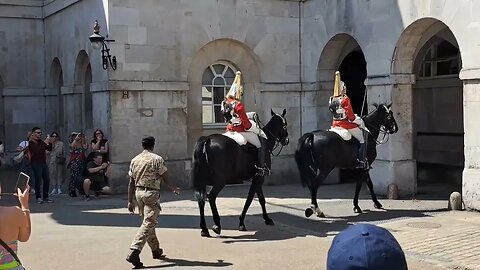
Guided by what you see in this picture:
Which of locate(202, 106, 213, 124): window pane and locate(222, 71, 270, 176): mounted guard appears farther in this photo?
locate(202, 106, 213, 124): window pane

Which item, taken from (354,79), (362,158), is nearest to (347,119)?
(362,158)

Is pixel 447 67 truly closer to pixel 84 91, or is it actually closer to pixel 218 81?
pixel 218 81

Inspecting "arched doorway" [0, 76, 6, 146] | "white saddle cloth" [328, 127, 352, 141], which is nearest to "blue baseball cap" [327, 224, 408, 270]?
"white saddle cloth" [328, 127, 352, 141]

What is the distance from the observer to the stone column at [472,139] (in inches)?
453

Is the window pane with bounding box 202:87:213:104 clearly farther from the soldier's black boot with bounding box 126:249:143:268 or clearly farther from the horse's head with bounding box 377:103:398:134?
the soldier's black boot with bounding box 126:249:143:268

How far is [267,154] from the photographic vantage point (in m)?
10.6

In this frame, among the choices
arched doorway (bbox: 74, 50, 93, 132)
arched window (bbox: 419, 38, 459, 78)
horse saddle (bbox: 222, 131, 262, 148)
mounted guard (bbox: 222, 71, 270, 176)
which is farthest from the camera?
arched doorway (bbox: 74, 50, 93, 132)

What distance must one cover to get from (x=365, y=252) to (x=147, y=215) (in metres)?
5.83

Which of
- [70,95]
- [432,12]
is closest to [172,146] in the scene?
[70,95]

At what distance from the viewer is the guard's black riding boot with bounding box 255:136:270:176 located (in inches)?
406

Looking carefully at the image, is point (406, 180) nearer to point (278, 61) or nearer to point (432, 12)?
point (432, 12)

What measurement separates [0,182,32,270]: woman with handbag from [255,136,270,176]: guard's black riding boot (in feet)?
20.2

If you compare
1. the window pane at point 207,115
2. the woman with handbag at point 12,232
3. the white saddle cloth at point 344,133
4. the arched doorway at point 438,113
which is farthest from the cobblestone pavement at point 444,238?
the window pane at point 207,115

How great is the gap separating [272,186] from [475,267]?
9.29 m
